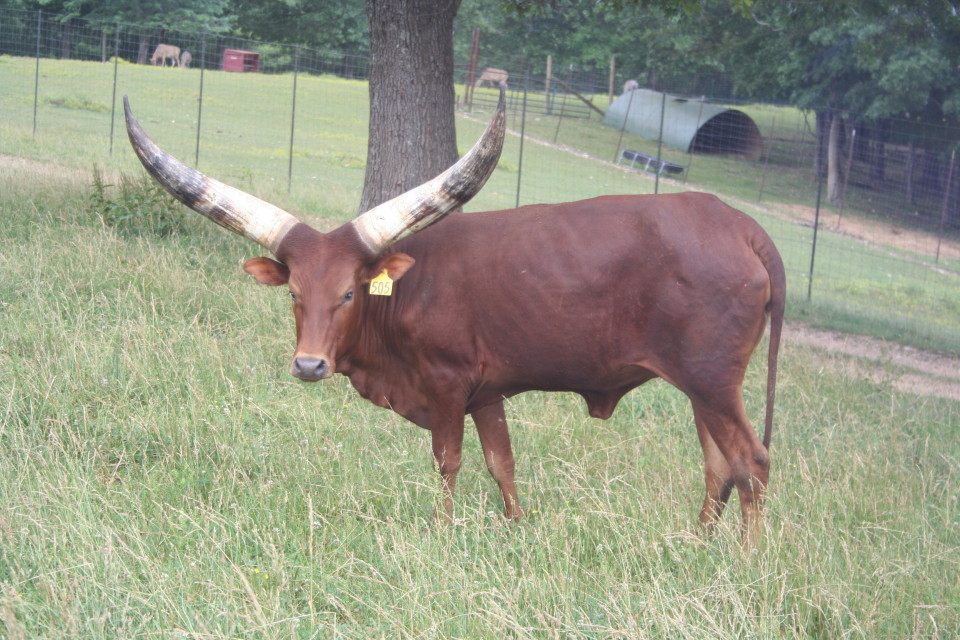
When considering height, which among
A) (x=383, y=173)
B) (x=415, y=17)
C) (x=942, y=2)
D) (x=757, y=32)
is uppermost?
(x=757, y=32)

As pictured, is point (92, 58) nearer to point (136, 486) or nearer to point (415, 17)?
point (415, 17)

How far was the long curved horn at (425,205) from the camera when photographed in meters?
5.07

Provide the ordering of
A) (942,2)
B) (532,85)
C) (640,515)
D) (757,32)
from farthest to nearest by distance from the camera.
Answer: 1. (532,85)
2. (757,32)
3. (942,2)
4. (640,515)

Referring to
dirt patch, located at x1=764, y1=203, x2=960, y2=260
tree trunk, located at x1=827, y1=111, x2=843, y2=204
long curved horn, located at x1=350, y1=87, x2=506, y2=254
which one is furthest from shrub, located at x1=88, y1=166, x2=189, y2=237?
tree trunk, located at x1=827, y1=111, x2=843, y2=204

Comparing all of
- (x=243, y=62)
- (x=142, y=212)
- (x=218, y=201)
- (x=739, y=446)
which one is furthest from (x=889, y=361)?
(x=243, y=62)

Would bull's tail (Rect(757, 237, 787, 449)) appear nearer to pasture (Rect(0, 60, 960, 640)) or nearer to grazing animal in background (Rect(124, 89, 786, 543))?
grazing animal in background (Rect(124, 89, 786, 543))

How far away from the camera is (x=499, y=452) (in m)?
5.37

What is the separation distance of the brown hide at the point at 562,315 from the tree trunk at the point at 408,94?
3.44 meters

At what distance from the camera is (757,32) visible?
22.0 m

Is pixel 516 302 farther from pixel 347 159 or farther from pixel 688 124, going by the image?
pixel 688 124

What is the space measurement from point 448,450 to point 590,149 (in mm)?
29349

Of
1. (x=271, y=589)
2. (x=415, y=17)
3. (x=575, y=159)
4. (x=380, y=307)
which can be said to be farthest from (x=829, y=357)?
(x=575, y=159)

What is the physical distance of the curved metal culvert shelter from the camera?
31.4 metres

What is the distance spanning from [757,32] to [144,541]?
20.8 meters
